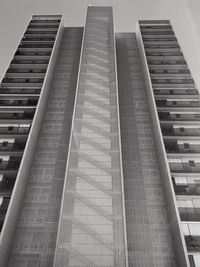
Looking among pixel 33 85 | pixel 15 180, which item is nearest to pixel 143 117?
pixel 33 85

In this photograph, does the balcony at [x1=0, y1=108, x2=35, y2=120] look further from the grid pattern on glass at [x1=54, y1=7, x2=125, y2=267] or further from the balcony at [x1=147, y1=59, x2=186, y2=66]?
the balcony at [x1=147, y1=59, x2=186, y2=66]

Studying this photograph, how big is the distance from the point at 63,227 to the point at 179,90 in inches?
970

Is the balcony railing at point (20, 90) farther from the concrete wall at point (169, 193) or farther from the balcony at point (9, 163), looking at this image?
the concrete wall at point (169, 193)

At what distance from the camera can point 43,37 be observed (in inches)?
1826

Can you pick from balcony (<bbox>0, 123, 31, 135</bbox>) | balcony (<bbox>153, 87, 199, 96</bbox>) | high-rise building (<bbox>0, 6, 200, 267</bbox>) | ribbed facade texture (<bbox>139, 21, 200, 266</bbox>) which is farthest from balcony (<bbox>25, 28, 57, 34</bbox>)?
balcony (<bbox>153, 87, 199, 96</bbox>)

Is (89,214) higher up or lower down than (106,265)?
higher up

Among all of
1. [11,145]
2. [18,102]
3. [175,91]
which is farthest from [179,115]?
[18,102]

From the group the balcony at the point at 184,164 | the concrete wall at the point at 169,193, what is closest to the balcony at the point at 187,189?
the concrete wall at the point at 169,193

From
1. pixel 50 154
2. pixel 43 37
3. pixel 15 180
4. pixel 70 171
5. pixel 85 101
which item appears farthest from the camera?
pixel 43 37

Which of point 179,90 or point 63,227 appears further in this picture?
point 179,90

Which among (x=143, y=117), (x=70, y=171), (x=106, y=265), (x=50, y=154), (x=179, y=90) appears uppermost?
(x=179, y=90)

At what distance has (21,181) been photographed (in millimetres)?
26438

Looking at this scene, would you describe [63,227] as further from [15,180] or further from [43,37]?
[43,37]

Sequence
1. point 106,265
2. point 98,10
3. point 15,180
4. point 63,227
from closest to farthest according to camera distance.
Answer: point 106,265, point 63,227, point 15,180, point 98,10
